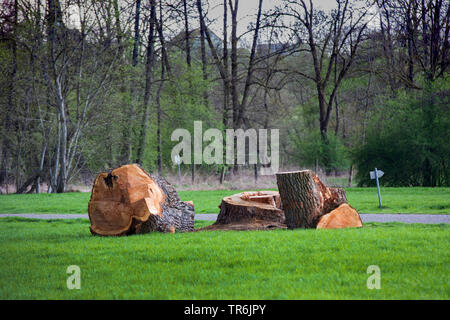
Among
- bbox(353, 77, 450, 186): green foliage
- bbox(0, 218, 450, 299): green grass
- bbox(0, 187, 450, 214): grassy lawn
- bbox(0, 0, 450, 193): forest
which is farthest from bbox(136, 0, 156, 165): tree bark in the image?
bbox(0, 218, 450, 299): green grass

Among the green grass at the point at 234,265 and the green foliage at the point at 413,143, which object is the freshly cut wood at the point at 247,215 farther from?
the green foliage at the point at 413,143

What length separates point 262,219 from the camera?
38.5 ft

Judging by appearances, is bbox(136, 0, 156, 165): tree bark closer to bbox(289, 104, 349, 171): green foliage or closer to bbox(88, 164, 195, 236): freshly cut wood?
bbox(289, 104, 349, 171): green foliage

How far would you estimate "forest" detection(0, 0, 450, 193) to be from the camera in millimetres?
26938

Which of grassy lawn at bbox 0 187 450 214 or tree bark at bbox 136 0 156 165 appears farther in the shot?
tree bark at bbox 136 0 156 165

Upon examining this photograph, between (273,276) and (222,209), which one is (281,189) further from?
(273,276)

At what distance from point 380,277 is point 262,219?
5.97 meters

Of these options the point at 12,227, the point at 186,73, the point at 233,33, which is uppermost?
the point at 233,33

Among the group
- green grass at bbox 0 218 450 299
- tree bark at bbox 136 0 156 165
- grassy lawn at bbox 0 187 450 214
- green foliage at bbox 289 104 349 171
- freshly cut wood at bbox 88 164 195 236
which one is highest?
tree bark at bbox 136 0 156 165

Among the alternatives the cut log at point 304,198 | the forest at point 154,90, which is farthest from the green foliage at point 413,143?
the cut log at point 304,198

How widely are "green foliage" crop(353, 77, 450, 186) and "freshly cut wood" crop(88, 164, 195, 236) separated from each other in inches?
748

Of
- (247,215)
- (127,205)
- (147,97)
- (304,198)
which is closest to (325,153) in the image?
(147,97)

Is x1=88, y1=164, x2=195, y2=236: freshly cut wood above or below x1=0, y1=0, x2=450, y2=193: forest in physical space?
below
